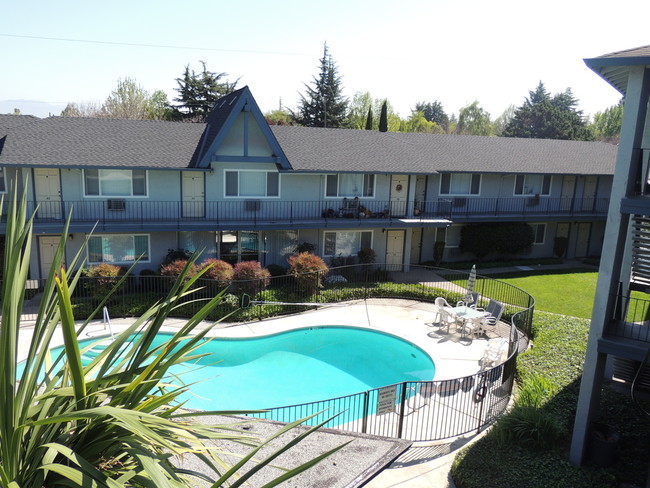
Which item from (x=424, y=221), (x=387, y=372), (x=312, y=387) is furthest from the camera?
(x=424, y=221)

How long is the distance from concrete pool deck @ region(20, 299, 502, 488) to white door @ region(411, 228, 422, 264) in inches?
259

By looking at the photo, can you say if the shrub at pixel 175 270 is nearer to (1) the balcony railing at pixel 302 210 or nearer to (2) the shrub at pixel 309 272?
(1) the balcony railing at pixel 302 210

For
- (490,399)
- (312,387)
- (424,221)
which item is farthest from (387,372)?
(424,221)

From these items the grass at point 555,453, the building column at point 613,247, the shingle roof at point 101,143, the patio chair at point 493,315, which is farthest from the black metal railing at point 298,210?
the building column at point 613,247

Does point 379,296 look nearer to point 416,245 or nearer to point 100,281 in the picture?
point 416,245

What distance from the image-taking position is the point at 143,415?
292 centimetres

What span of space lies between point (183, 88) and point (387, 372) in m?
43.1

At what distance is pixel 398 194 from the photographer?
26547mm

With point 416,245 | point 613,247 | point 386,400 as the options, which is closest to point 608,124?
point 416,245

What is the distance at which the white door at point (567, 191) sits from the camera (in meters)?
30.7

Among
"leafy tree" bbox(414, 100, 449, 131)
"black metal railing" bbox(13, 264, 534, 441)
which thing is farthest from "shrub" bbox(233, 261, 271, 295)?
"leafy tree" bbox(414, 100, 449, 131)

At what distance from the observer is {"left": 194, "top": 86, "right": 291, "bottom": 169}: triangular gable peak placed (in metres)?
21.8

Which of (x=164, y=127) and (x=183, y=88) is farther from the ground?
(x=183, y=88)

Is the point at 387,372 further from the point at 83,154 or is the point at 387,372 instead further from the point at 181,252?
the point at 83,154
